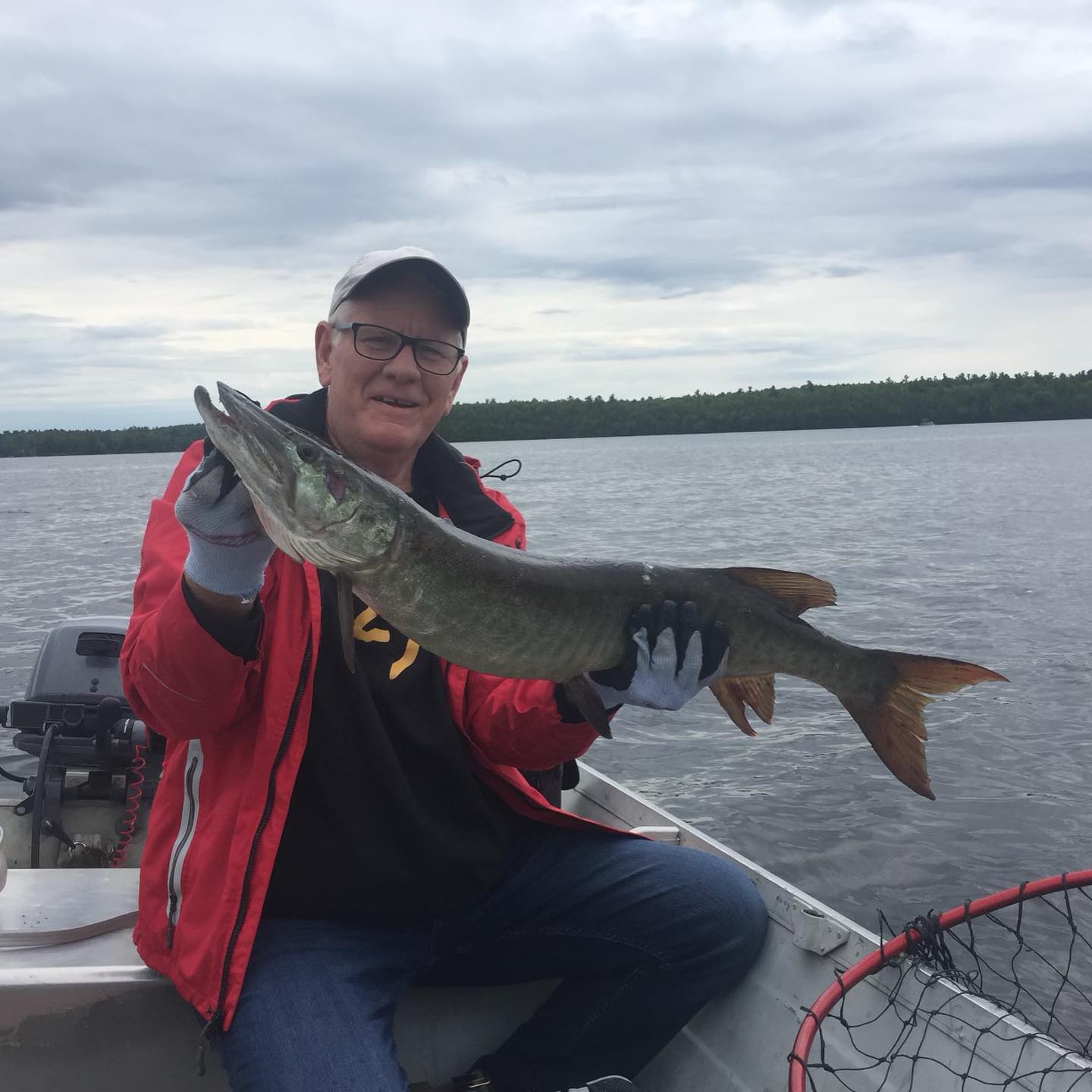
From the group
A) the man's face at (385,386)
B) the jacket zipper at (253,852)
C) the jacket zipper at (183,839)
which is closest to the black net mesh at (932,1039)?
the jacket zipper at (253,852)

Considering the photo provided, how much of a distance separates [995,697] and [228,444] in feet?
27.3

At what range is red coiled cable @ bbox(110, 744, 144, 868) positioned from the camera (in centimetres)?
383

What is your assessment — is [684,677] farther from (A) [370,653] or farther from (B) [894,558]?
(B) [894,558]

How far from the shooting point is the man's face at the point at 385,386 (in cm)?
275

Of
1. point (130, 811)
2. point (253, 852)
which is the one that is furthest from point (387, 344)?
point (130, 811)

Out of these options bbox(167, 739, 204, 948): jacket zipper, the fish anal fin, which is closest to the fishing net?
the fish anal fin

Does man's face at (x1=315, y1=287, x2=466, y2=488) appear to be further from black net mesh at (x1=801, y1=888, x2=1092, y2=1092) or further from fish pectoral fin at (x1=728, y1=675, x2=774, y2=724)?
black net mesh at (x1=801, y1=888, x2=1092, y2=1092)

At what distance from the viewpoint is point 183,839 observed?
95.0 inches

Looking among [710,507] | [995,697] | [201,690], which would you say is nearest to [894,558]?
[995,697]

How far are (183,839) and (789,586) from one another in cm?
158

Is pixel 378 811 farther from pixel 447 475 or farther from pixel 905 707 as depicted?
pixel 905 707

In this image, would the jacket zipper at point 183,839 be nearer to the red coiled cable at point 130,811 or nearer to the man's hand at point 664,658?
the man's hand at point 664,658

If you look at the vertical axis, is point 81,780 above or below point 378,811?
below

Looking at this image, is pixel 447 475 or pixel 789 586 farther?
pixel 447 475
